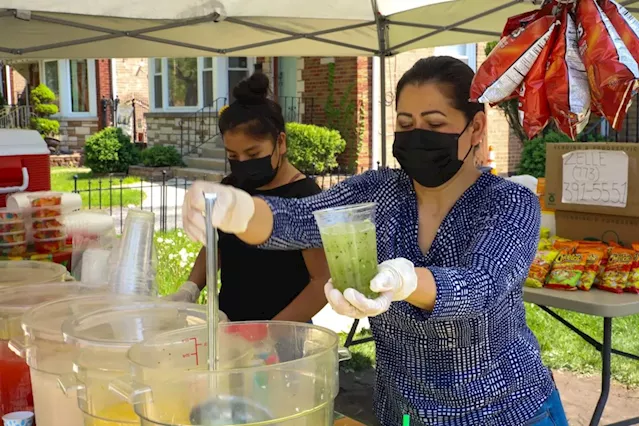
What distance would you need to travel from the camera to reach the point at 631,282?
3.35 metres

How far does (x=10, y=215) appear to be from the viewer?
9.86ft

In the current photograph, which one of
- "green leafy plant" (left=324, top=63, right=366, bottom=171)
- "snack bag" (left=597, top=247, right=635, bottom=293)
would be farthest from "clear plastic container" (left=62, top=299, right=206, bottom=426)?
"green leafy plant" (left=324, top=63, right=366, bottom=171)

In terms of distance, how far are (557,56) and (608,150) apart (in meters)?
1.87

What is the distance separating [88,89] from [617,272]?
67.2 feet

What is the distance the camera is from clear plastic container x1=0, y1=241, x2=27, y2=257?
2975 mm

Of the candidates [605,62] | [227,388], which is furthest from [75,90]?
[227,388]

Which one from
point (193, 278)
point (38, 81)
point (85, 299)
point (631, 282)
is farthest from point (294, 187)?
point (38, 81)

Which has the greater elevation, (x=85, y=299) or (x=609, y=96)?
(x=609, y=96)

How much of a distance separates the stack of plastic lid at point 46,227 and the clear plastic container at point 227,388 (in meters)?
1.86

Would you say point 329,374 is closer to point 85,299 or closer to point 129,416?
point 129,416

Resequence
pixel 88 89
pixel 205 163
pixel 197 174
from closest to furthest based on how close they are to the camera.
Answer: pixel 197 174
pixel 205 163
pixel 88 89

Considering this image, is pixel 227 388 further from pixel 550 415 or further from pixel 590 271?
pixel 590 271

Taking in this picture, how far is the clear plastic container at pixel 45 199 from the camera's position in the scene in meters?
3.08

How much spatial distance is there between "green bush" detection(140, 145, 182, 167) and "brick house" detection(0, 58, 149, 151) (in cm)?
492
